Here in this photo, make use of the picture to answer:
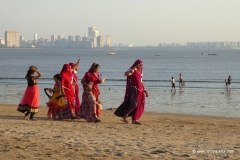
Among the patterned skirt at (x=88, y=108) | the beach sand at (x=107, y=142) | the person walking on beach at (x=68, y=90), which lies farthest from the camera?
the person walking on beach at (x=68, y=90)

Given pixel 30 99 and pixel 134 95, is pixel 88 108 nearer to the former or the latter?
pixel 134 95

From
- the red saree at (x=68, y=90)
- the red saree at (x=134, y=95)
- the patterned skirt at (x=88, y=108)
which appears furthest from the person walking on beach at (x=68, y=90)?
the red saree at (x=134, y=95)

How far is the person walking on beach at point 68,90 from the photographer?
1233cm

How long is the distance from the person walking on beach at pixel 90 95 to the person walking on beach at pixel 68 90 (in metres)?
0.33

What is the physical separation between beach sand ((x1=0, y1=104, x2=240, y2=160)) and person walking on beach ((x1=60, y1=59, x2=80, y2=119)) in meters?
0.87

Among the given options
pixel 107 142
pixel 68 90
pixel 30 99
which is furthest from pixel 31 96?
pixel 107 142

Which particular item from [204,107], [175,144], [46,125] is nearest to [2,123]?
[46,125]

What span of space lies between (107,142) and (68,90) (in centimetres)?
380

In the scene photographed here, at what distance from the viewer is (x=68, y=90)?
12.4m

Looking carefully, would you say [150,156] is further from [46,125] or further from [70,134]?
[46,125]

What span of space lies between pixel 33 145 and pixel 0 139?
0.83 m

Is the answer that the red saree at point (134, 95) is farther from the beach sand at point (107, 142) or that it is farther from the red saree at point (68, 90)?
the red saree at point (68, 90)

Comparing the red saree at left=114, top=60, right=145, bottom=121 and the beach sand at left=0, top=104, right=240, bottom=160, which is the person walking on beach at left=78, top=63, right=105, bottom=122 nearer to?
the beach sand at left=0, top=104, right=240, bottom=160

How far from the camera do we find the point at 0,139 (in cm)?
891
